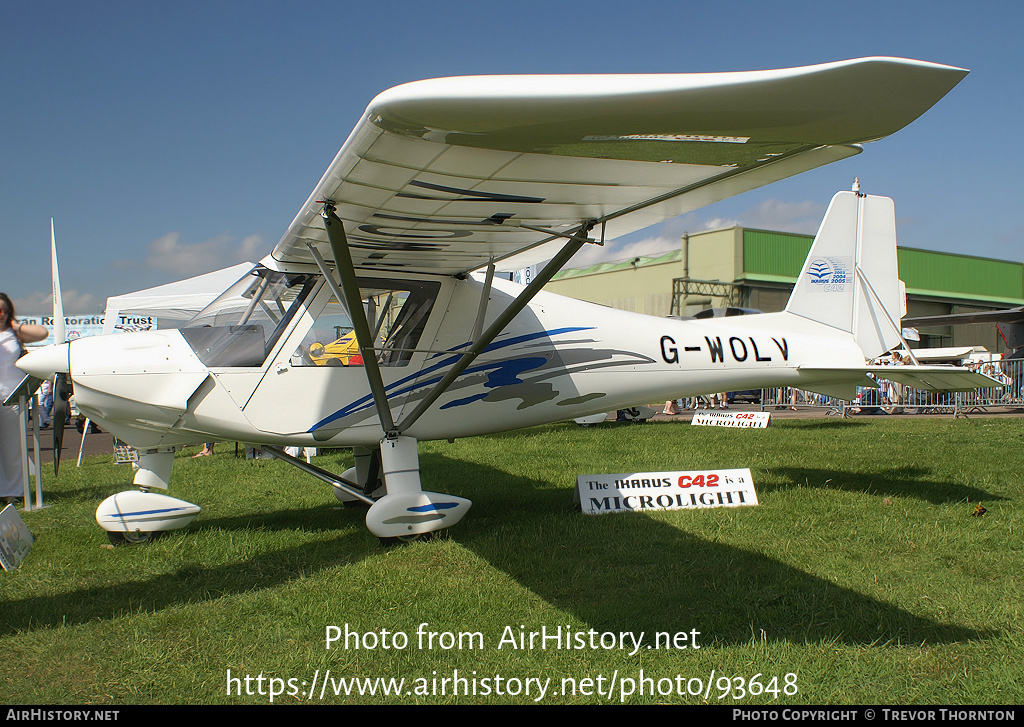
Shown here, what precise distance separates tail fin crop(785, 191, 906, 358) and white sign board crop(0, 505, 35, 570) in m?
7.27

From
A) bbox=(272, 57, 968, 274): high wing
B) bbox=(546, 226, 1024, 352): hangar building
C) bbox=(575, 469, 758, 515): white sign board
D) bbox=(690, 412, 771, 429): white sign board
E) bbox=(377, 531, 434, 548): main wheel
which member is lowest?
bbox=(690, 412, 771, 429): white sign board

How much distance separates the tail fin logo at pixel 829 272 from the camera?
741 cm

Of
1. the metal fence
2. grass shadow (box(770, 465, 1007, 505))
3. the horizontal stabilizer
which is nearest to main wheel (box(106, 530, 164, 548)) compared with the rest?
grass shadow (box(770, 465, 1007, 505))

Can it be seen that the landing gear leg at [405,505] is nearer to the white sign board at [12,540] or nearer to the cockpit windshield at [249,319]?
the cockpit windshield at [249,319]

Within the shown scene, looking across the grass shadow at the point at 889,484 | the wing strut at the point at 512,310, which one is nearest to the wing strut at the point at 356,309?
the wing strut at the point at 512,310

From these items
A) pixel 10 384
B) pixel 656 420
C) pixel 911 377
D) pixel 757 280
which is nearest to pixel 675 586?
pixel 911 377

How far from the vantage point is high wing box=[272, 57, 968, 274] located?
7.48ft

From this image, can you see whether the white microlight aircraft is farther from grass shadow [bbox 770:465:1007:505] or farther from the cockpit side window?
grass shadow [bbox 770:465:1007:505]

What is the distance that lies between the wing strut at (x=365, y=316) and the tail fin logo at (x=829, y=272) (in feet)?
13.7

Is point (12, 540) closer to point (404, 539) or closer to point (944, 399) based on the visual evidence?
point (404, 539)

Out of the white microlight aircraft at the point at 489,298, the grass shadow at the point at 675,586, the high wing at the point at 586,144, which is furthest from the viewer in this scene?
the grass shadow at the point at 675,586
